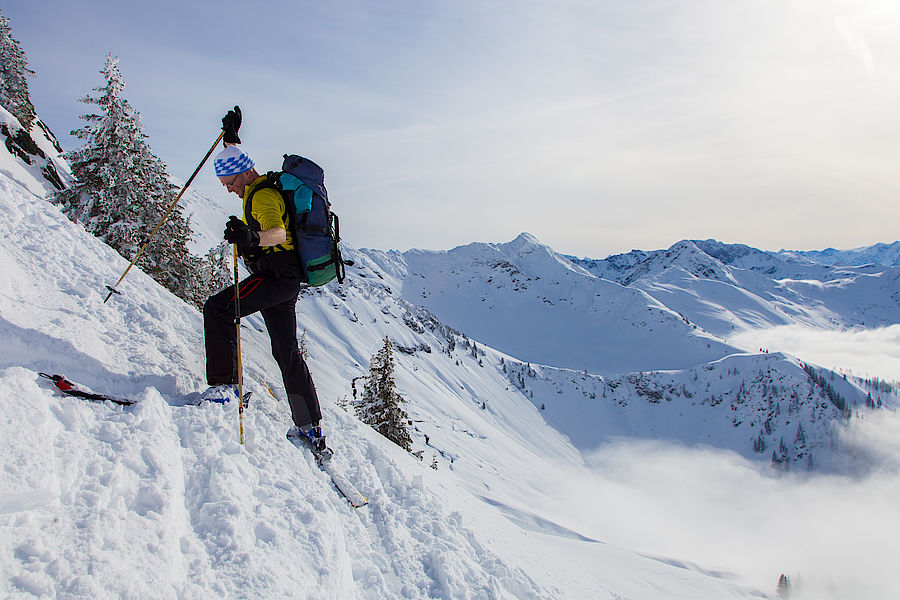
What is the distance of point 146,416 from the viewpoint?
4.42 meters

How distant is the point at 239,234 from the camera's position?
4.80 m

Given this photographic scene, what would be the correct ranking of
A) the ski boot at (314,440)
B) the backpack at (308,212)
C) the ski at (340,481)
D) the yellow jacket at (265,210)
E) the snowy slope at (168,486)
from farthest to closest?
the ski boot at (314,440), the ski at (340,481), the backpack at (308,212), the yellow jacket at (265,210), the snowy slope at (168,486)

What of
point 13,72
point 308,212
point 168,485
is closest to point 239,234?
point 308,212

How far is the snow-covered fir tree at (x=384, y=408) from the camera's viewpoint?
21.9m

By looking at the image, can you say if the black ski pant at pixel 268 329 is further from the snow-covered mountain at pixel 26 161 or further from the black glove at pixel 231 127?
the snow-covered mountain at pixel 26 161

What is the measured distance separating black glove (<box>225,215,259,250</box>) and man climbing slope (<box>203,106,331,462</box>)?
10 centimetres

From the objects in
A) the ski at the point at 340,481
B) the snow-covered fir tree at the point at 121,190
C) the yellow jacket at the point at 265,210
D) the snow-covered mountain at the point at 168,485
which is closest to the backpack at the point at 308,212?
the yellow jacket at the point at 265,210

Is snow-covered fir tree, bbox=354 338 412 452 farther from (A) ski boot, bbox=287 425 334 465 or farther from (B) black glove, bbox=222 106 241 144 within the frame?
(B) black glove, bbox=222 106 241 144

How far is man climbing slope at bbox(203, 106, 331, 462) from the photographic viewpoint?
5164mm

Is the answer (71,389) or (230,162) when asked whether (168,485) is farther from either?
(230,162)

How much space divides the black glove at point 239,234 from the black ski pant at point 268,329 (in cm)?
71

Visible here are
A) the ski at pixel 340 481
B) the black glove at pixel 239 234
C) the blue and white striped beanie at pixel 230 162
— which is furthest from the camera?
the ski at pixel 340 481

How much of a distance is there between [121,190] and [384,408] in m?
14.3

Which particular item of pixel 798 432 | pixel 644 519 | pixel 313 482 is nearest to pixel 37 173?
pixel 313 482
